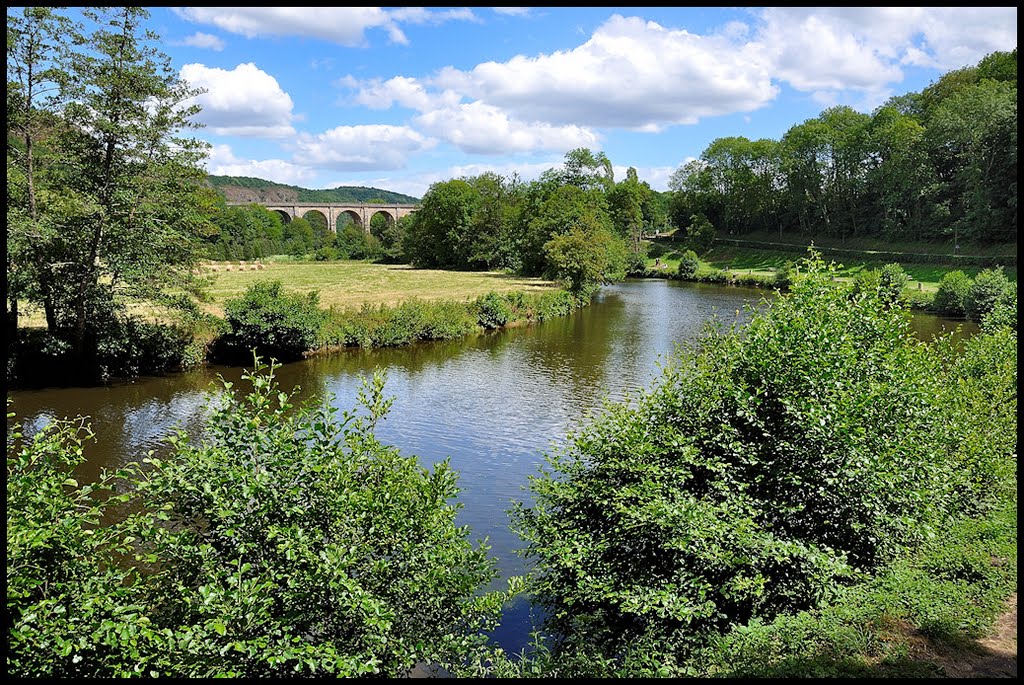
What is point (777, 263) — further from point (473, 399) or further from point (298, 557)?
point (298, 557)

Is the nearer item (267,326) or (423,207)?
(267,326)

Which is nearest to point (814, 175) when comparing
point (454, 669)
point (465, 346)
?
point (465, 346)

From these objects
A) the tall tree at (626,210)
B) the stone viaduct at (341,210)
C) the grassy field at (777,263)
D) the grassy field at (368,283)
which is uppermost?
the stone viaduct at (341,210)

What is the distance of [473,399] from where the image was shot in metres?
25.0

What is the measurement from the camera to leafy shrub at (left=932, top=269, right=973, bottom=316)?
1746 inches

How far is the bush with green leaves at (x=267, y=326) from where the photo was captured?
28609 millimetres

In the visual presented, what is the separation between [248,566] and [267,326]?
949 inches

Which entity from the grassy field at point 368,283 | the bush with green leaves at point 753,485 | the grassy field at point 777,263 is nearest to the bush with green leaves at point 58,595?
the bush with green leaves at point 753,485

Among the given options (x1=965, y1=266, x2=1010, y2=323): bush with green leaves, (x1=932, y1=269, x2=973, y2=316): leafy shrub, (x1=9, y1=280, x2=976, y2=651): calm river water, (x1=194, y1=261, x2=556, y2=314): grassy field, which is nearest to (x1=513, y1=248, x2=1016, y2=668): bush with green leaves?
(x1=9, y1=280, x2=976, y2=651): calm river water

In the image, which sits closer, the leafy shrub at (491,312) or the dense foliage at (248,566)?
the dense foliage at (248,566)

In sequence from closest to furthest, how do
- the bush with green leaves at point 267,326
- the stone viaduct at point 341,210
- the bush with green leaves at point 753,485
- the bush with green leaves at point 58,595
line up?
the bush with green leaves at point 58,595, the bush with green leaves at point 753,485, the bush with green leaves at point 267,326, the stone viaduct at point 341,210

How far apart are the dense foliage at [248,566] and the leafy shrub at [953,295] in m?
46.1

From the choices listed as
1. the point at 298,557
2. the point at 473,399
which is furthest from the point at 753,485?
the point at 473,399

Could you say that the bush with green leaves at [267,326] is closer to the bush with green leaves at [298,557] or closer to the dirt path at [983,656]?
the bush with green leaves at [298,557]
